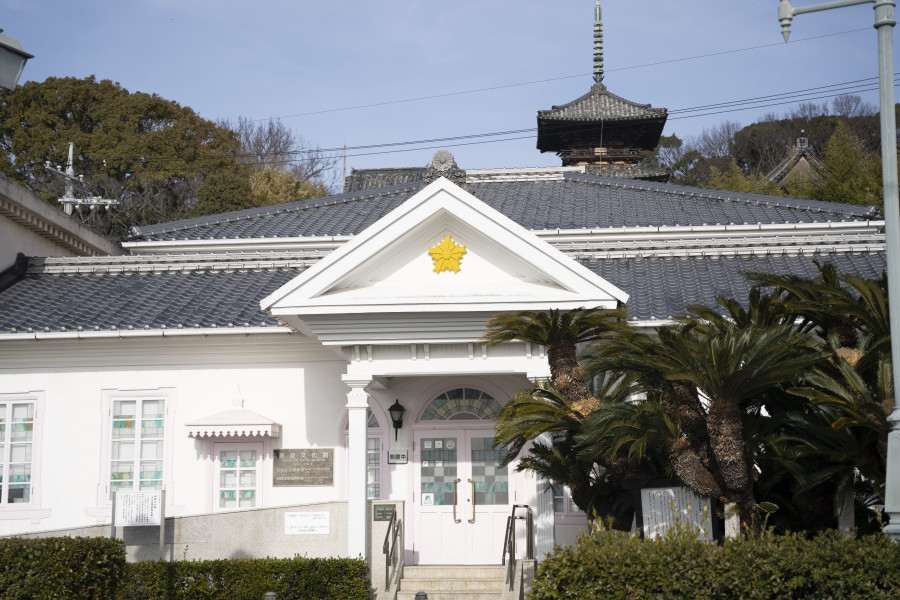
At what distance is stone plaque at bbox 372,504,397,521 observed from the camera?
1434cm

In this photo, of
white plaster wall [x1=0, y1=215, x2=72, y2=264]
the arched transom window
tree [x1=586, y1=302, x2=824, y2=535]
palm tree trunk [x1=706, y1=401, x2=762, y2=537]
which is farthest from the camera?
white plaster wall [x1=0, y1=215, x2=72, y2=264]

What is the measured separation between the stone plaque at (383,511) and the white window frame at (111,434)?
12.6 ft

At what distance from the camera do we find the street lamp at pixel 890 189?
871cm

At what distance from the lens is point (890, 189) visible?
9070mm

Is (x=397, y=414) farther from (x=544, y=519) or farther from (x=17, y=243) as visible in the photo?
(x=17, y=243)

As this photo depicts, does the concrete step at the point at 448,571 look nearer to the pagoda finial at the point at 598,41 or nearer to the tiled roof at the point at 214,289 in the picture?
the tiled roof at the point at 214,289

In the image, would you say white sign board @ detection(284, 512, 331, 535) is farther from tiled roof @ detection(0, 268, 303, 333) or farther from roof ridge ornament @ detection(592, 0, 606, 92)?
roof ridge ornament @ detection(592, 0, 606, 92)

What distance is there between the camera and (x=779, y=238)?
18.0m

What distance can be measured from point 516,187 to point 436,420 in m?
10.8

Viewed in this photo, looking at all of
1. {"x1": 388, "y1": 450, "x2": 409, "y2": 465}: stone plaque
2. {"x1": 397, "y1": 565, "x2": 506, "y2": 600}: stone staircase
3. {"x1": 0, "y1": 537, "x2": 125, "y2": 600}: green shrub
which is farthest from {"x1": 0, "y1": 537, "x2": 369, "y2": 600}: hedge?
{"x1": 388, "y1": 450, "x2": 409, "y2": 465}: stone plaque

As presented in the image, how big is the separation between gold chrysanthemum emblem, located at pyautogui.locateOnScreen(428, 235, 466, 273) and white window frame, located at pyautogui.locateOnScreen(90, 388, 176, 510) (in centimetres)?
520

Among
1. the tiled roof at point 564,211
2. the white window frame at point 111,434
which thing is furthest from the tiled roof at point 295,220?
the white window frame at point 111,434

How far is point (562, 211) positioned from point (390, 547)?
10406 mm

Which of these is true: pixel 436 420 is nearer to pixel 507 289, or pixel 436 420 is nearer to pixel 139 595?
pixel 507 289
